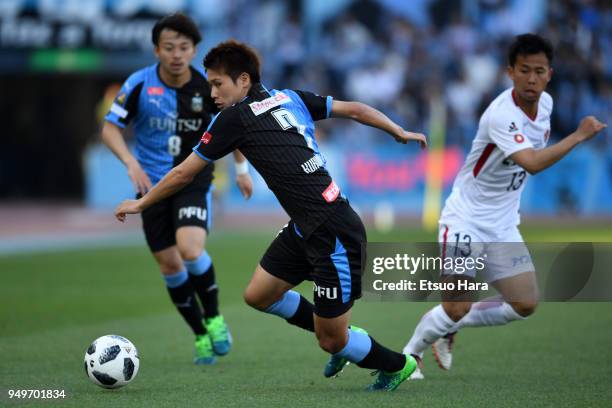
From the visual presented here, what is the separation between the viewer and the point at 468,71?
25922 mm

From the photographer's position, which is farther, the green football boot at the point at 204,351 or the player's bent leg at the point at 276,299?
the green football boot at the point at 204,351

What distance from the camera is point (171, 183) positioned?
6.54m

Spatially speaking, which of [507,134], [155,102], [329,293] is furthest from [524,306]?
[155,102]

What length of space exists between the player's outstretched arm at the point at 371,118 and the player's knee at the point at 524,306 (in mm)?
1440

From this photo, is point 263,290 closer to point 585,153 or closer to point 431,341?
point 431,341

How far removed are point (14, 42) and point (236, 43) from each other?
22064 mm

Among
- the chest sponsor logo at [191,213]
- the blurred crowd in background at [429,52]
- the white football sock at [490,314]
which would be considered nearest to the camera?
the white football sock at [490,314]

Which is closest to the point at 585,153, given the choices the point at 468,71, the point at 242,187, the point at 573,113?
the point at 573,113

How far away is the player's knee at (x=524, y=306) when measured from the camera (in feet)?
24.4

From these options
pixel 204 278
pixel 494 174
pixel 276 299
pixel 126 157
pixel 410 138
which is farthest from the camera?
pixel 204 278

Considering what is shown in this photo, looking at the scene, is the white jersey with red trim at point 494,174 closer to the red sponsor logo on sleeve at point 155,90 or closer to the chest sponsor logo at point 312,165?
the chest sponsor logo at point 312,165

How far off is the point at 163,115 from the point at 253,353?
2.08 meters

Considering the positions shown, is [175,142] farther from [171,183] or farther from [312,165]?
[312,165]

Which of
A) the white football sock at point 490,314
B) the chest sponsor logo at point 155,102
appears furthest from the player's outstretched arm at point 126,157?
the white football sock at point 490,314
